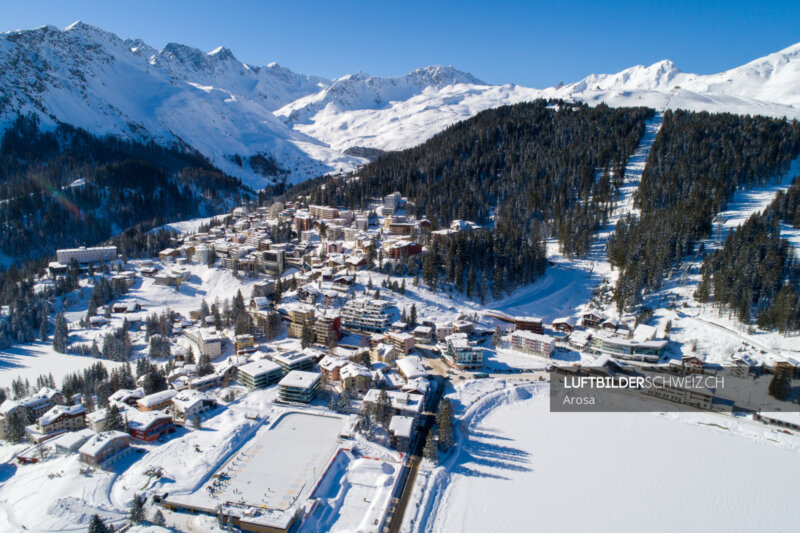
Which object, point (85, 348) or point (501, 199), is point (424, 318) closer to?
point (85, 348)

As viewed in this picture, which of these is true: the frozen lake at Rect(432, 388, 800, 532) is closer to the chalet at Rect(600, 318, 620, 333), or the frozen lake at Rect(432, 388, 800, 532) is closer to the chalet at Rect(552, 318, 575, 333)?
the chalet at Rect(600, 318, 620, 333)

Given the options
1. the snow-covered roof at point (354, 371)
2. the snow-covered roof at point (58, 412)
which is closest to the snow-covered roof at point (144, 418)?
the snow-covered roof at point (58, 412)

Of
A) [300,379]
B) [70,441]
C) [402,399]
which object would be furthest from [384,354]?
[70,441]

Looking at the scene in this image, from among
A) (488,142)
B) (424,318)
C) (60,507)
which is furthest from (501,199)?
(60,507)

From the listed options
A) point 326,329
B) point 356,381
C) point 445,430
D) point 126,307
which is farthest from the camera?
point 126,307

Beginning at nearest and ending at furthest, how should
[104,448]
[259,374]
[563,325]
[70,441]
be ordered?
[104,448], [70,441], [259,374], [563,325]

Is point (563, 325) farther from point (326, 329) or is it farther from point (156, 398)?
point (156, 398)

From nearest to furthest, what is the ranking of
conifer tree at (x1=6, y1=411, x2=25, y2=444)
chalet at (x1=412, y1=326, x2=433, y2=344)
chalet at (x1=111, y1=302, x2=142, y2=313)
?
conifer tree at (x1=6, y1=411, x2=25, y2=444) < chalet at (x1=412, y1=326, x2=433, y2=344) < chalet at (x1=111, y1=302, x2=142, y2=313)

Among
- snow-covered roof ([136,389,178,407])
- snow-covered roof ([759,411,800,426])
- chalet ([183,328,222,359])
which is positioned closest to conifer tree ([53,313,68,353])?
chalet ([183,328,222,359])
